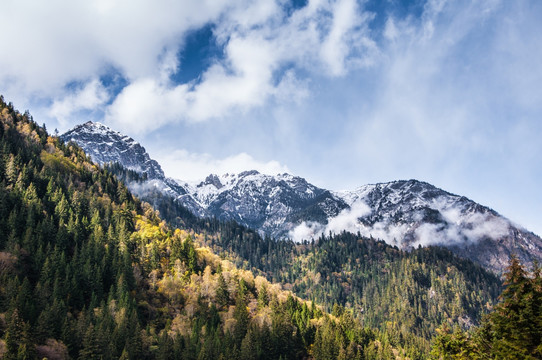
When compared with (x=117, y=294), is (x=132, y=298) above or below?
below

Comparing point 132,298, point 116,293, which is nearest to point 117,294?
point 116,293

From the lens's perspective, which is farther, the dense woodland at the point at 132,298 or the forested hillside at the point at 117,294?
the forested hillside at the point at 117,294

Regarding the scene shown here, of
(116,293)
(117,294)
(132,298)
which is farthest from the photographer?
(132,298)

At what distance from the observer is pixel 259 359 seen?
104938mm

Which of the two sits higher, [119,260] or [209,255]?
[209,255]

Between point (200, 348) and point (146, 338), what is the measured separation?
1435 centimetres

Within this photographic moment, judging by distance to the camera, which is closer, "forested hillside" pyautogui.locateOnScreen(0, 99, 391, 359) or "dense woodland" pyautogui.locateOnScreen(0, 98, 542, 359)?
"dense woodland" pyautogui.locateOnScreen(0, 98, 542, 359)

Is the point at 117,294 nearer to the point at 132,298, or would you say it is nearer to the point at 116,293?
the point at 116,293

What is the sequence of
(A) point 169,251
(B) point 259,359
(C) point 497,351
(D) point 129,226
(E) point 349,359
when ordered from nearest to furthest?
1. (C) point 497,351
2. (B) point 259,359
3. (E) point 349,359
4. (A) point 169,251
5. (D) point 129,226

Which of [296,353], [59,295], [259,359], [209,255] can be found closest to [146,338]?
[59,295]

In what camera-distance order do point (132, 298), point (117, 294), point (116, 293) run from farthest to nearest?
point (132, 298) → point (116, 293) → point (117, 294)

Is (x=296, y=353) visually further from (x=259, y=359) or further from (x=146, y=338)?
(x=146, y=338)

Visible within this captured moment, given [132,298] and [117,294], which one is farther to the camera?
[132,298]

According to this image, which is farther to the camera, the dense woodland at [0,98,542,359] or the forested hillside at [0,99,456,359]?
the forested hillside at [0,99,456,359]
